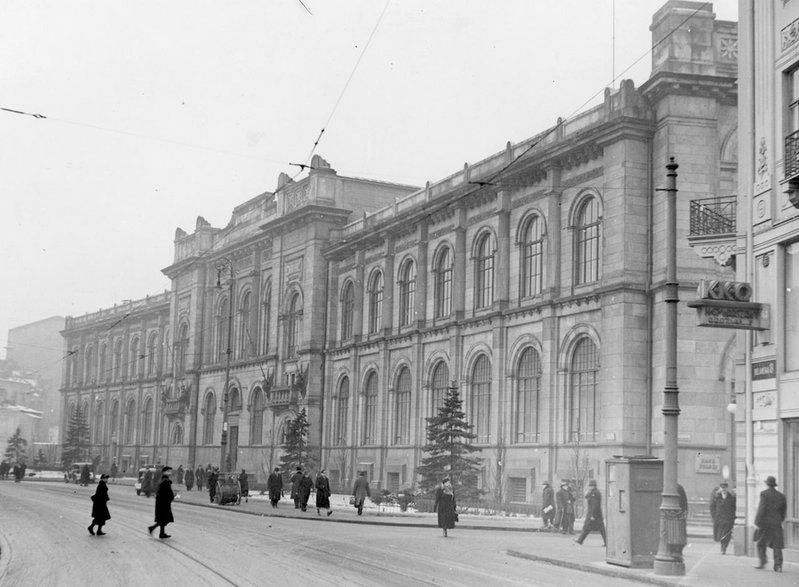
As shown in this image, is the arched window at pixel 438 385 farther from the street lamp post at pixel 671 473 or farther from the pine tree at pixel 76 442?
the pine tree at pixel 76 442

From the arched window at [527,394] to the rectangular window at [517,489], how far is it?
1591 millimetres

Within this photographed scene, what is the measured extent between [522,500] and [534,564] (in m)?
21.2

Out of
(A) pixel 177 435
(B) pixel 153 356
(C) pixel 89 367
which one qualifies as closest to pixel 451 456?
(A) pixel 177 435

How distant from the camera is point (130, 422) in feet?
310

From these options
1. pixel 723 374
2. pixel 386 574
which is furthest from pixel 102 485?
pixel 723 374

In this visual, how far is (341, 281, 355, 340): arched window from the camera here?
58469 mm

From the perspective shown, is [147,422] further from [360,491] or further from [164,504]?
[164,504]

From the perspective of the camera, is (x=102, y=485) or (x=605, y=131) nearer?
(x=102, y=485)

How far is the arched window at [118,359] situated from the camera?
9750 centimetres

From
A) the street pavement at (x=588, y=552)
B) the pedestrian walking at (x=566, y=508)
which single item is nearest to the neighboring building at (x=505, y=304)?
the street pavement at (x=588, y=552)

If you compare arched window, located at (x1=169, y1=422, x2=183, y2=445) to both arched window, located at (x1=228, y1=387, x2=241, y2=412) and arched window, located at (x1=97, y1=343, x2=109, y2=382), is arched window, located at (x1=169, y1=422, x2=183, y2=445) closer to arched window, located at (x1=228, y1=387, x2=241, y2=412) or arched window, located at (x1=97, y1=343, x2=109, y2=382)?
arched window, located at (x1=228, y1=387, x2=241, y2=412)

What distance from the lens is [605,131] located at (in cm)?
3653

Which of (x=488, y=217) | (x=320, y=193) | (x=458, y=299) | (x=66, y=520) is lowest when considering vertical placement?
(x=66, y=520)

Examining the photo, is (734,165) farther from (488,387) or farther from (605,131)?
(488,387)
